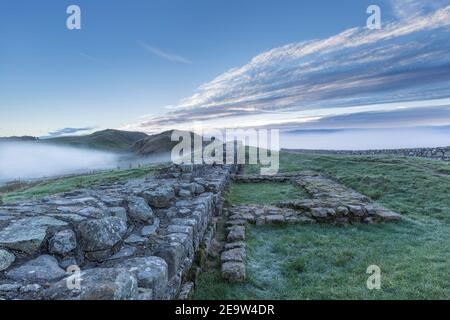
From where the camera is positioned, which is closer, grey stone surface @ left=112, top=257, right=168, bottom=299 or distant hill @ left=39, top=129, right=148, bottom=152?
grey stone surface @ left=112, top=257, right=168, bottom=299

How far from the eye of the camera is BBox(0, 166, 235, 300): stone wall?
2617 mm

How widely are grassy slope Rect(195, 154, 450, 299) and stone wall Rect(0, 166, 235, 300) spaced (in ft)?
3.60

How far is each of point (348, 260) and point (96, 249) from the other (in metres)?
4.86

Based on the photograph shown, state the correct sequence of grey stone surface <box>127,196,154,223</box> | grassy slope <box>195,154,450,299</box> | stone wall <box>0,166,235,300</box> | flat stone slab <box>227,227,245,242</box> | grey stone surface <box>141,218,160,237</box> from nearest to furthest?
1. stone wall <box>0,166,235,300</box>
2. grey stone surface <box>141,218,160,237</box>
3. grassy slope <box>195,154,450,299</box>
4. grey stone surface <box>127,196,154,223</box>
5. flat stone slab <box>227,227,245,242</box>

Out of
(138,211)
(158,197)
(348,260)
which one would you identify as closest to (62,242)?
(138,211)

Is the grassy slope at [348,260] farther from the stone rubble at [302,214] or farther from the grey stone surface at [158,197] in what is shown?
the grey stone surface at [158,197]

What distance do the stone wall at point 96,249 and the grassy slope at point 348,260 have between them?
43.3 inches

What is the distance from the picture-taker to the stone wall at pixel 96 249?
8.59 feet

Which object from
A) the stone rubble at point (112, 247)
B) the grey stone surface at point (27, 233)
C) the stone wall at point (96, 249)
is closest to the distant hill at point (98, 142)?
the stone rubble at point (112, 247)

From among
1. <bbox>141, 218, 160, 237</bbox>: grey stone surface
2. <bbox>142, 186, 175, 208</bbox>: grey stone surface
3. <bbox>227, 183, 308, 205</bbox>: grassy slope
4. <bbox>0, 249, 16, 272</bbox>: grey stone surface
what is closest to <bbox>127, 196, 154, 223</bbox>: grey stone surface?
<bbox>141, 218, 160, 237</bbox>: grey stone surface

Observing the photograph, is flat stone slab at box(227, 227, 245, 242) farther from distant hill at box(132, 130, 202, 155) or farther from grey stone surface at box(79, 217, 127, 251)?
distant hill at box(132, 130, 202, 155)

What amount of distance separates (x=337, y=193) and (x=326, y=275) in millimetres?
6447
